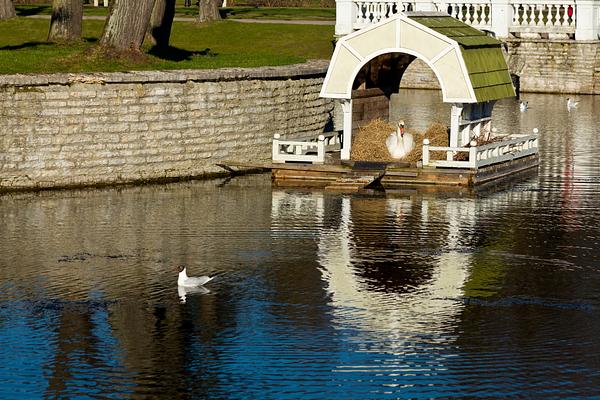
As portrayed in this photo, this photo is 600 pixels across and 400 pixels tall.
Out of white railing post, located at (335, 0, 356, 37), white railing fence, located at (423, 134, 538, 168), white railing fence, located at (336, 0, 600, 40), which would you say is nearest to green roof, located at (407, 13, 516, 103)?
white railing fence, located at (423, 134, 538, 168)

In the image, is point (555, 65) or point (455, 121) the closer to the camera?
point (455, 121)

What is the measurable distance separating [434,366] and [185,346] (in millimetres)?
3175

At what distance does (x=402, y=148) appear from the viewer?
3150 cm

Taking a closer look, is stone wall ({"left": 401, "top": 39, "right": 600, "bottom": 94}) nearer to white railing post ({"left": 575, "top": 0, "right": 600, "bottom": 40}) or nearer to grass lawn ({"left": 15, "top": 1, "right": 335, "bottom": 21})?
white railing post ({"left": 575, "top": 0, "right": 600, "bottom": 40})

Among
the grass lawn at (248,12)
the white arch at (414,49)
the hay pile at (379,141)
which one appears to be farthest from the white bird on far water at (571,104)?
the white arch at (414,49)

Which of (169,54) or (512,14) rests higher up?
(512,14)

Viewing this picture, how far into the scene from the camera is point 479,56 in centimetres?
3194

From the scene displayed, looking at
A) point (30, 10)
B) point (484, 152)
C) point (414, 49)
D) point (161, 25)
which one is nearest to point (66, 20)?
point (161, 25)

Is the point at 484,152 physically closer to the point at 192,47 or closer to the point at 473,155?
the point at 473,155

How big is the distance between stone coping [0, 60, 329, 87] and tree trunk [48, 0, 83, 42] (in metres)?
10.3

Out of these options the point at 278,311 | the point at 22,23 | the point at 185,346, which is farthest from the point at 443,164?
the point at 22,23

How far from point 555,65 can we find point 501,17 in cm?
324

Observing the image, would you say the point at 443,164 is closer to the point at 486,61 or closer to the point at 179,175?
the point at 486,61

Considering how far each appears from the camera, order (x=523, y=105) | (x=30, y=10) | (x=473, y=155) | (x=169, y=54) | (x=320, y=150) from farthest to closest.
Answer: (x=30, y=10) → (x=523, y=105) → (x=169, y=54) → (x=320, y=150) → (x=473, y=155)
